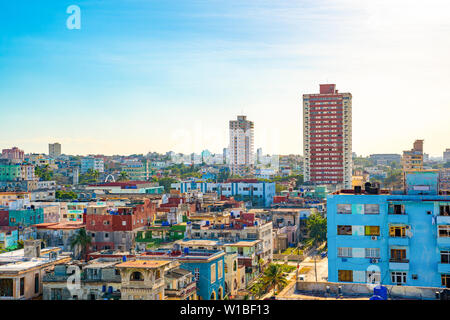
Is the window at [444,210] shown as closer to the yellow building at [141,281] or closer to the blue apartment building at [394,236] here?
the blue apartment building at [394,236]

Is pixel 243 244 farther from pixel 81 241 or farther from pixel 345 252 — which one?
pixel 345 252

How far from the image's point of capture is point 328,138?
21297 mm

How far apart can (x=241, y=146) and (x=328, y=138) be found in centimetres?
1020

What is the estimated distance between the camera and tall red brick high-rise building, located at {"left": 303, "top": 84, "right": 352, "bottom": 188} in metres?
21.0

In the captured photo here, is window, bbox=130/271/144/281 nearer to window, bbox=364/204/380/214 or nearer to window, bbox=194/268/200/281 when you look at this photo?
window, bbox=194/268/200/281

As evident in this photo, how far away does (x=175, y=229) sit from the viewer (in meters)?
8.40

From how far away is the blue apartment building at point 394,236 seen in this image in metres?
4.50

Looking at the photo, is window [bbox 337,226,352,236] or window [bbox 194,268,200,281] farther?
window [bbox 194,268,200,281]

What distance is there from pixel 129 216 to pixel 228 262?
270 cm

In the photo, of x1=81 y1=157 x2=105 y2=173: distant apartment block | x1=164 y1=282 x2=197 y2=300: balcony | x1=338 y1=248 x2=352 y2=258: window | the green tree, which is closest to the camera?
x1=164 y1=282 x2=197 y2=300: balcony

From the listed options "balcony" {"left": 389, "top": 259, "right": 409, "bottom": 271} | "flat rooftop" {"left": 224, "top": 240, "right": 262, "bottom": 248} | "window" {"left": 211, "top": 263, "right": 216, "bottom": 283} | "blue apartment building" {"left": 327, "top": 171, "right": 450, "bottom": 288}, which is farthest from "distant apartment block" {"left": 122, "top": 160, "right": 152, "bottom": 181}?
"balcony" {"left": 389, "top": 259, "right": 409, "bottom": 271}

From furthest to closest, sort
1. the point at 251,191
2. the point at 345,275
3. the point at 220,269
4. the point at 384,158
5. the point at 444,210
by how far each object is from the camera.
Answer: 1. the point at 384,158
2. the point at 251,191
3. the point at 220,269
4. the point at 345,275
5. the point at 444,210

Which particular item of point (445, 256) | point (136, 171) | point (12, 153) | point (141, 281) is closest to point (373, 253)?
point (445, 256)
